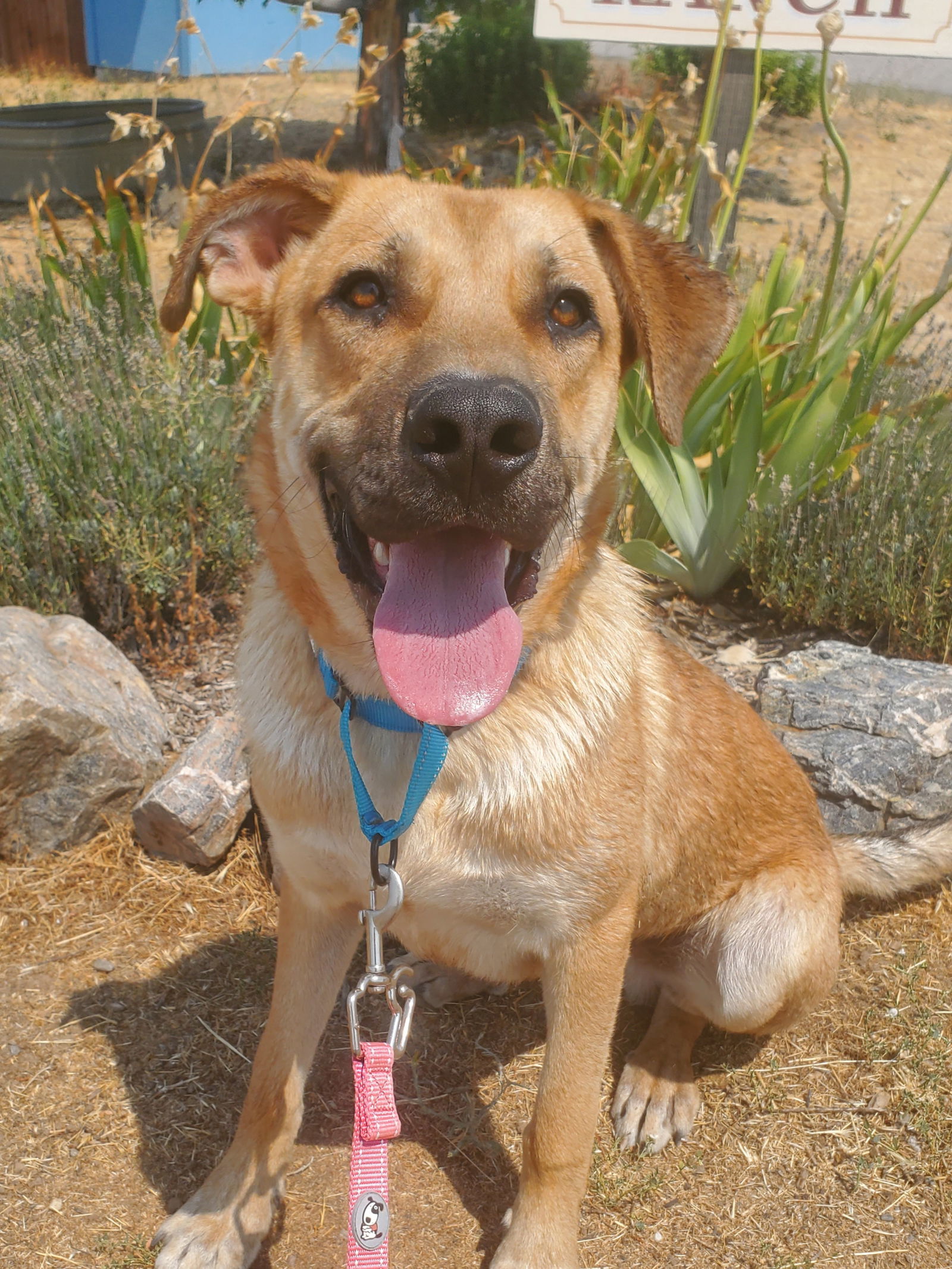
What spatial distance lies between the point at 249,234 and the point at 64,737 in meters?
1.84

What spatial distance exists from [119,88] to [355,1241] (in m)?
18.8

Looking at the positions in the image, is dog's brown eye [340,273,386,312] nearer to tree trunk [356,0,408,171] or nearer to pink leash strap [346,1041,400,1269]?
pink leash strap [346,1041,400,1269]

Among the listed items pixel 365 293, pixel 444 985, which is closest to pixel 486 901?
pixel 444 985

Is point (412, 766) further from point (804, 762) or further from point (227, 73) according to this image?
point (227, 73)

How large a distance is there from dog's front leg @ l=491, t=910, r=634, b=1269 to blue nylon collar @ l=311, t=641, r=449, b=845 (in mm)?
490

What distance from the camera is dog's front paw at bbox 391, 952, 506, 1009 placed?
3189mm

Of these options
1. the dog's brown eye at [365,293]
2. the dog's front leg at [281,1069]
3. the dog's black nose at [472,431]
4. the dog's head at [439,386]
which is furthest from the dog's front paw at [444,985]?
the dog's brown eye at [365,293]

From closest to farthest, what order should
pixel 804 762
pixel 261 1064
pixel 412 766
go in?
pixel 412 766
pixel 261 1064
pixel 804 762

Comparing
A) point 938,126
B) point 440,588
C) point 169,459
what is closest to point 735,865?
point 440,588

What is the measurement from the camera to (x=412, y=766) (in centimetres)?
217

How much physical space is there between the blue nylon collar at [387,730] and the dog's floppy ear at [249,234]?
896mm

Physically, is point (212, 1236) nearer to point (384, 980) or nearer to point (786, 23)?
point (384, 980)

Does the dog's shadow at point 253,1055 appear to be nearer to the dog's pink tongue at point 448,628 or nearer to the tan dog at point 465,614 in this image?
the tan dog at point 465,614

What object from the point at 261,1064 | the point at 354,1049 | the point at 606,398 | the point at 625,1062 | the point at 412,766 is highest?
the point at 606,398
